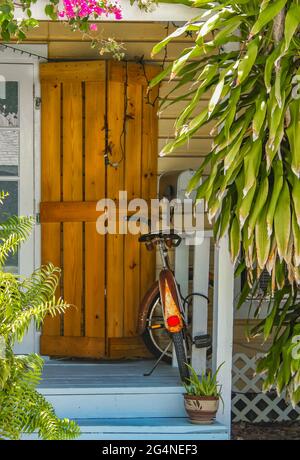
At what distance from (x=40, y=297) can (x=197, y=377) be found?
1.99m

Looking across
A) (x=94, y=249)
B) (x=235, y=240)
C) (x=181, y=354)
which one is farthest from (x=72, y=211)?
(x=235, y=240)

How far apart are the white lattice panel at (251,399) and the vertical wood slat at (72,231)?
1.34 m

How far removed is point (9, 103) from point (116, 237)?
133 cm

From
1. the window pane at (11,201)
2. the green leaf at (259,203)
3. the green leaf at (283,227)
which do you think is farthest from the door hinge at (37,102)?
the green leaf at (283,227)

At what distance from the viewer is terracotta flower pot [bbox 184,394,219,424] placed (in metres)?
6.48

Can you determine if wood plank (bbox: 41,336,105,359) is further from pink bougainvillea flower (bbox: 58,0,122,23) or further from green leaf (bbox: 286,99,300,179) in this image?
green leaf (bbox: 286,99,300,179)

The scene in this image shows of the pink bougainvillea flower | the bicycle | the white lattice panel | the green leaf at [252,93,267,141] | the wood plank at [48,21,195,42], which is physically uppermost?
the wood plank at [48,21,195,42]

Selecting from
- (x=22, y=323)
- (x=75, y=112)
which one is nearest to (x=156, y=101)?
(x=75, y=112)

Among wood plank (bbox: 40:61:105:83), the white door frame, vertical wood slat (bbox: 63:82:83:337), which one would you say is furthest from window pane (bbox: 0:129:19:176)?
wood plank (bbox: 40:61:105:83)

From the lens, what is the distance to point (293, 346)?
5.88 m

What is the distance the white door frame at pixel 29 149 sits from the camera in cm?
761

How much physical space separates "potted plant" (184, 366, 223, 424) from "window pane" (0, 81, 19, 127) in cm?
248

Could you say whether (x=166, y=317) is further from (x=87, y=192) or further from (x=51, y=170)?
(x=51, y=170)

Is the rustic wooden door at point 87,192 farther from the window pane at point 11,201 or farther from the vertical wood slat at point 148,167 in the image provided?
the window pane at point 11,201
